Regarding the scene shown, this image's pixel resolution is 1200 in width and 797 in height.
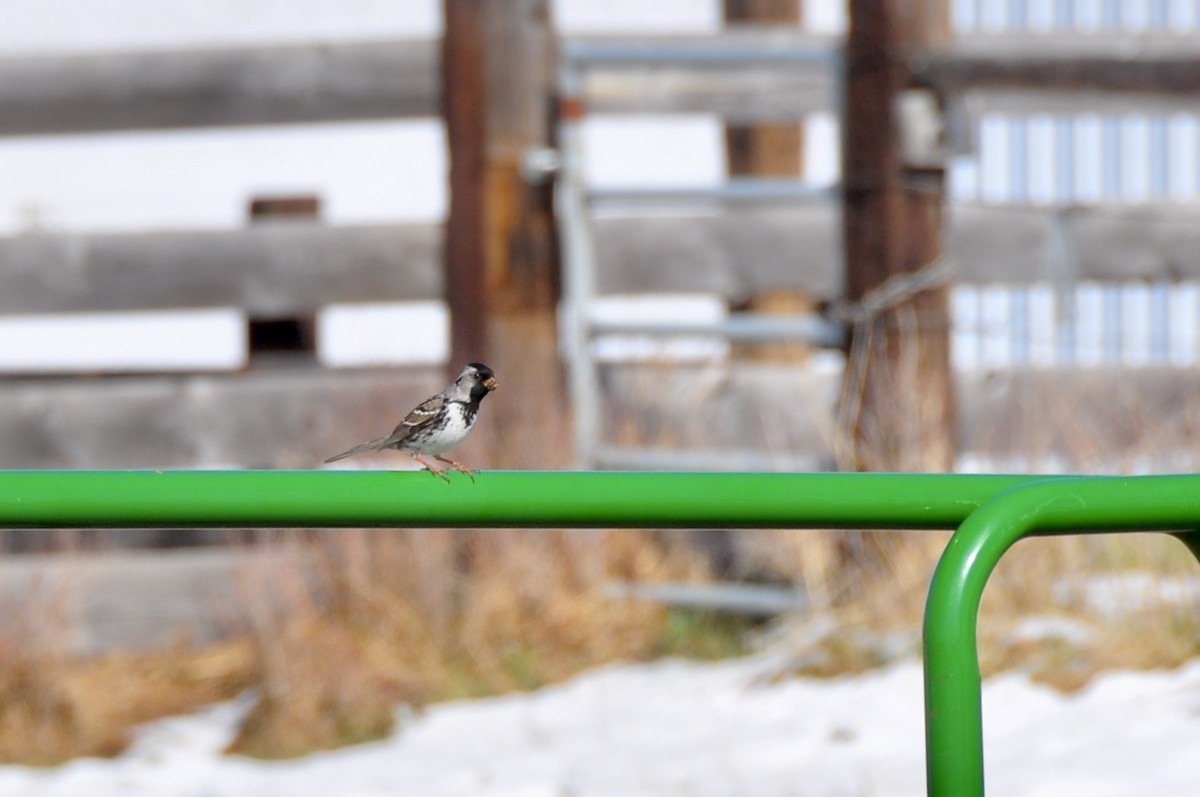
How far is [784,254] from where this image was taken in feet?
18.7

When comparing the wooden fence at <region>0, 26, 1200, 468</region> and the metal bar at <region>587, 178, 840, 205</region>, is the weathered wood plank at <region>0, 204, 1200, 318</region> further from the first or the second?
the metal bar at <region>587, 178, 840, 205</region>

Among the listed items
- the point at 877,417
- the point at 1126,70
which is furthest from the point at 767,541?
the point at 1126,70

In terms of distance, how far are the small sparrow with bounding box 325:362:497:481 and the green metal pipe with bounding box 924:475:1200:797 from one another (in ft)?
4.18

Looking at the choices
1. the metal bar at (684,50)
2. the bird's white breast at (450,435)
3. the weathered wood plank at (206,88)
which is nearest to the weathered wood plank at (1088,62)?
the metal bar at (684,50)

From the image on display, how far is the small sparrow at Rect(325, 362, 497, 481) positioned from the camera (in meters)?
2.68

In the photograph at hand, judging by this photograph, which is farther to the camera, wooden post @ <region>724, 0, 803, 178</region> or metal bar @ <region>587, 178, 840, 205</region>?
wooden post @ <region>724, 0, 803, 178</region>

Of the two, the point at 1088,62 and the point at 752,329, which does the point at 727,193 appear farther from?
the point at 1088,62

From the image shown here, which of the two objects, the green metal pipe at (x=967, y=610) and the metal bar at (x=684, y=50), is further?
the metal bar at (x=684, y=50)

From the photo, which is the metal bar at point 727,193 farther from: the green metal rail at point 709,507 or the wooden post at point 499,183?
the green metal rail at point 709,507

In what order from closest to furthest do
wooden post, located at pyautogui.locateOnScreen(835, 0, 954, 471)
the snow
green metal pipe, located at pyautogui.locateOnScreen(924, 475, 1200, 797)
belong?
green metal pipe, located at pyautogui.locateOnScreen(924, 475, 1200, 797) < the snow < wooden post, located at pyautogui.locateOnScreen(835, 0, 954, 471)

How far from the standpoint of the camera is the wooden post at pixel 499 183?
5.51 m

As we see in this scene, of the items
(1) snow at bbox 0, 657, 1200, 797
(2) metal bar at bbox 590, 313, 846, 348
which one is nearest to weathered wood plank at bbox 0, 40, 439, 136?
(2) metal bar at bbox 590, 313, 846, 348

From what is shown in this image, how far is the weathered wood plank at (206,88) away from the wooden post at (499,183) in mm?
210

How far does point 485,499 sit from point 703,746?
9.60 feet
